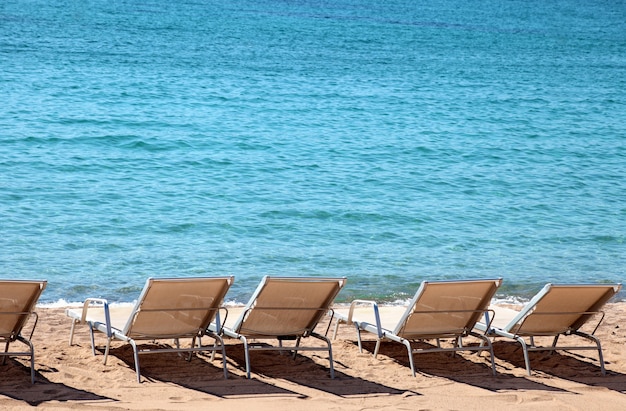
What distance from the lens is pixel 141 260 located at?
40.9 feet

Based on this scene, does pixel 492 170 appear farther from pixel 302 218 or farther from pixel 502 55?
pixel 502 55

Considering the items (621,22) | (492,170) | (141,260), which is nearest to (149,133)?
(492,170)

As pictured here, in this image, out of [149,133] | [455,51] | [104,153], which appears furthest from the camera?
[455,51]

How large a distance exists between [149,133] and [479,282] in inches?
686

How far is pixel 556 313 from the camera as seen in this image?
728cm

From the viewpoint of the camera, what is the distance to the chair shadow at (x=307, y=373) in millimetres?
6742

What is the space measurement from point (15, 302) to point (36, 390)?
2.11 feet

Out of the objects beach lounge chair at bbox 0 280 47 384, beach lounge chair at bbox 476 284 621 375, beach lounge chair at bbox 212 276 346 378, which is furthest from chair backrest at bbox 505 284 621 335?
beach lounge chair at bbox 0 280 47 384

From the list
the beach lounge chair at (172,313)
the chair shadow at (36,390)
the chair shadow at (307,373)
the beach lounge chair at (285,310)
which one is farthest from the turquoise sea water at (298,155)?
the chair shadow at (36,390)

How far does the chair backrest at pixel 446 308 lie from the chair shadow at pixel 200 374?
45.5 inches

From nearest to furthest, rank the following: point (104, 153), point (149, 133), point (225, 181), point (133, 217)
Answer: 1. point (133, 217)
2. point (225, 181)
3. point (104, 153)
4. point (149, 133)

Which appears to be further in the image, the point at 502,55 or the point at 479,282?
the point at 502,55

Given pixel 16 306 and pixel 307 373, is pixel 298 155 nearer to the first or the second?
pixel 307 373

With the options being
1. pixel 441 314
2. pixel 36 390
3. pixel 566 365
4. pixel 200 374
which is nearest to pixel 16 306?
pixel 36 390
